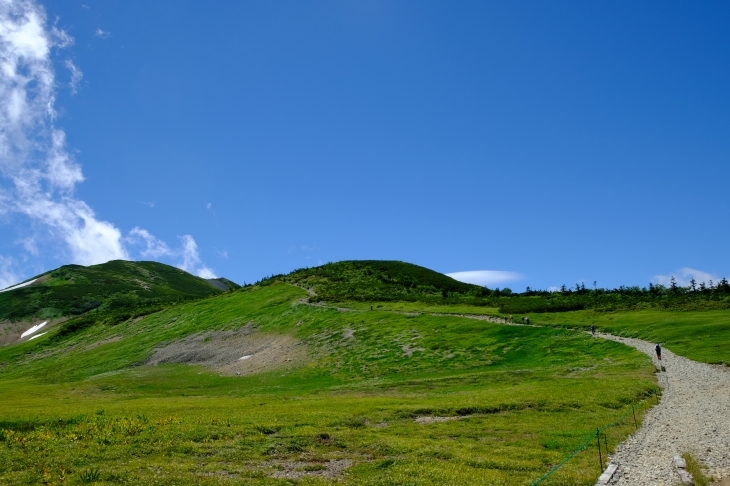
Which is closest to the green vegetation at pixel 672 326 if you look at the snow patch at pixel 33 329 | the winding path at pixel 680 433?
the winding path at pixel 680 433

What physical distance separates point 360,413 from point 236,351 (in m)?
60.3

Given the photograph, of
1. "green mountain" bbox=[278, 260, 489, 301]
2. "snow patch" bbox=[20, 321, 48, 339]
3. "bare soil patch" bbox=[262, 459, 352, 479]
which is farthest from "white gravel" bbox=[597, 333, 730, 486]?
"snow patch" bbox=[20, 321, 48, 339]

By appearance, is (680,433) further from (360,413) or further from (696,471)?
(360,413)

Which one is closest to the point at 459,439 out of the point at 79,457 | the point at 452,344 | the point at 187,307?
the point at 79,457

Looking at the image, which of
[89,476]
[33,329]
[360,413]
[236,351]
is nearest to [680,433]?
[360,413]

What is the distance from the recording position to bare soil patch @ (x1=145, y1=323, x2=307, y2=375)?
3100 inches

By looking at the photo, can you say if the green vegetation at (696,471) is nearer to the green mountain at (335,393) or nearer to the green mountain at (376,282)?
the green mountain at (335,393)

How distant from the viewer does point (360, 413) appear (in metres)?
35.5

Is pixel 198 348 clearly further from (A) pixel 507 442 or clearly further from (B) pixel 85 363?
(A) pixel 507 442

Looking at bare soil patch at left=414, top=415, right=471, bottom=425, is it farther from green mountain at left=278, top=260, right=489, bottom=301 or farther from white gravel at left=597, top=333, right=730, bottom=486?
green mountain at left=278, top=260, right=489, bottom=301

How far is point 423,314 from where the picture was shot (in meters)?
94.4

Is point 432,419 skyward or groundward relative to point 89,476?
groundward

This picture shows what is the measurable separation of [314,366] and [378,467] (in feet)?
170

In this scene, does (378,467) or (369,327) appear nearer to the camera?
(378,467)
